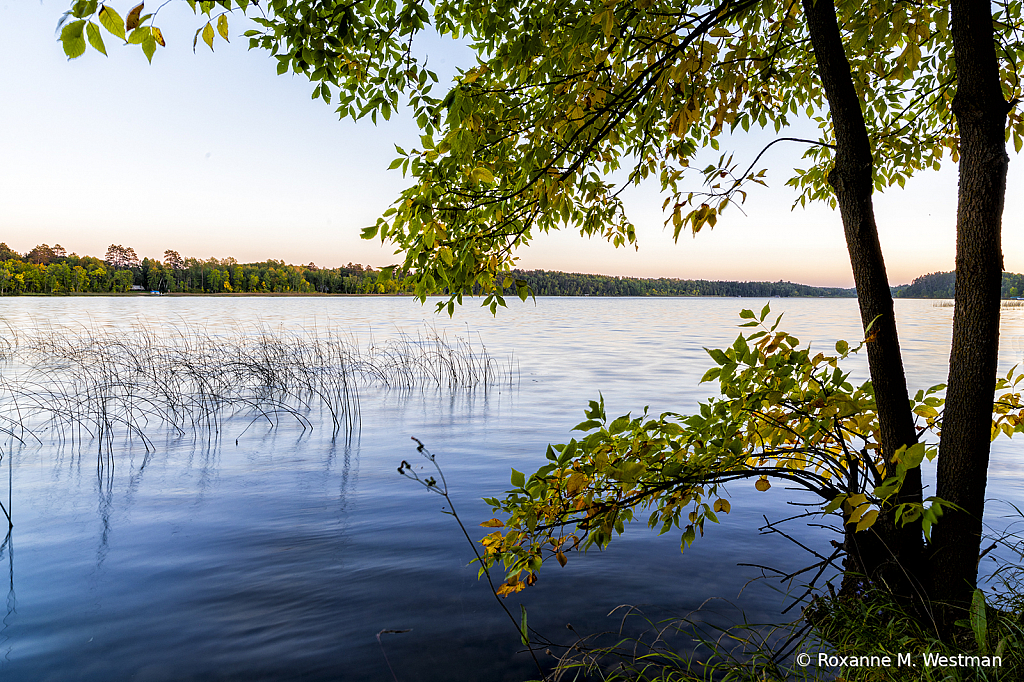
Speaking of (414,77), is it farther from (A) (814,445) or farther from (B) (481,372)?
(B) (481,372)

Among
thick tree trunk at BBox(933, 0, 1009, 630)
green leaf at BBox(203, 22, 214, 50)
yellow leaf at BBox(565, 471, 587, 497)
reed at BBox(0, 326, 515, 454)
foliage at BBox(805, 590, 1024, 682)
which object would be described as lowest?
reed at BBox(0, 326, 515, 454)

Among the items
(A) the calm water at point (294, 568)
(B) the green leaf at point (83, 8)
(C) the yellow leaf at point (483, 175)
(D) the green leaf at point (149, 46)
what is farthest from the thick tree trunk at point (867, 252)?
(B) the green leaf at point (83, 8)

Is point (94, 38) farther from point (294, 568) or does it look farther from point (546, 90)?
point (294, 568)

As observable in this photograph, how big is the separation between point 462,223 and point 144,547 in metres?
6.10

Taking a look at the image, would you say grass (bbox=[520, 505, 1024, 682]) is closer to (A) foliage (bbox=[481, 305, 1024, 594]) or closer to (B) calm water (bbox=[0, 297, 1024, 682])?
(B) calm water (bbox=[0, 297, 1024, 682])

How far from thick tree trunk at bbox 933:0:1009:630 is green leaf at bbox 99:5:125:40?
4.18m

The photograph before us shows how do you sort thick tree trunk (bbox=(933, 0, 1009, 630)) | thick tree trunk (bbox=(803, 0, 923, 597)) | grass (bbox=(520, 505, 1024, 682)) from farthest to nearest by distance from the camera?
thick tree trunk (bbox=(803, 0, 923, 597)), thick tree trunk (bbox=(933, 0, 1009, 630)), grass (bbox=(520, 505, 1024, 682))

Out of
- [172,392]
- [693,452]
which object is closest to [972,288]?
[693,452]

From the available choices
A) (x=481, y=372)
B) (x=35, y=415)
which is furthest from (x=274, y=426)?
(x=481, y=372)

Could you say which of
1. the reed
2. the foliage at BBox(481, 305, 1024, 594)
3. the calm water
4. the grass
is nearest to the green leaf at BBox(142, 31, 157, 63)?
the foliage at BBox(481, 305, 1024, 594)

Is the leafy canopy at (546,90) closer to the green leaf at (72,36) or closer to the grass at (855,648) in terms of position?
the green leaf at (72,36)

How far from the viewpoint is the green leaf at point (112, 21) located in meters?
2.15

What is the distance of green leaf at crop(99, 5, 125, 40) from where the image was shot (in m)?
2.15

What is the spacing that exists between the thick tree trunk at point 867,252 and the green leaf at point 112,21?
371 centimetres
